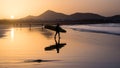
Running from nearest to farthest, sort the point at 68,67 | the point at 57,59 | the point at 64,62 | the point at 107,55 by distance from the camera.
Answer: the point at 68,67
the point at 64,62
the point at 57,59
the point at 107,55

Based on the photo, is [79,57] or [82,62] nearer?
[82,62]

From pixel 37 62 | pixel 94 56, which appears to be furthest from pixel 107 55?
pixel 37 62

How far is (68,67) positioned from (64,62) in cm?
125

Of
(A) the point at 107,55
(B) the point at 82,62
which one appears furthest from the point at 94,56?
(B) the point at 82,62

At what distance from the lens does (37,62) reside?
13.5m

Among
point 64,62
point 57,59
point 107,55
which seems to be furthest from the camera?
point 107,55

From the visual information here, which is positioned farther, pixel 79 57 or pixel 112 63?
pixel 79 57

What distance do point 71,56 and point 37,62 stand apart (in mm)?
2432

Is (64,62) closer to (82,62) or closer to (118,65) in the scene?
(82,62)

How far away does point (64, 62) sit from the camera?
1347 centimetres

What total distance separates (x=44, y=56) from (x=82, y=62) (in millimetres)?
2667

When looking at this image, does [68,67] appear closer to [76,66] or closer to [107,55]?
[76,66]

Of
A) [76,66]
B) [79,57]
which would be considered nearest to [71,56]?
[79,57]

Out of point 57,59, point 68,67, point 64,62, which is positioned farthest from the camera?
point 57,59
